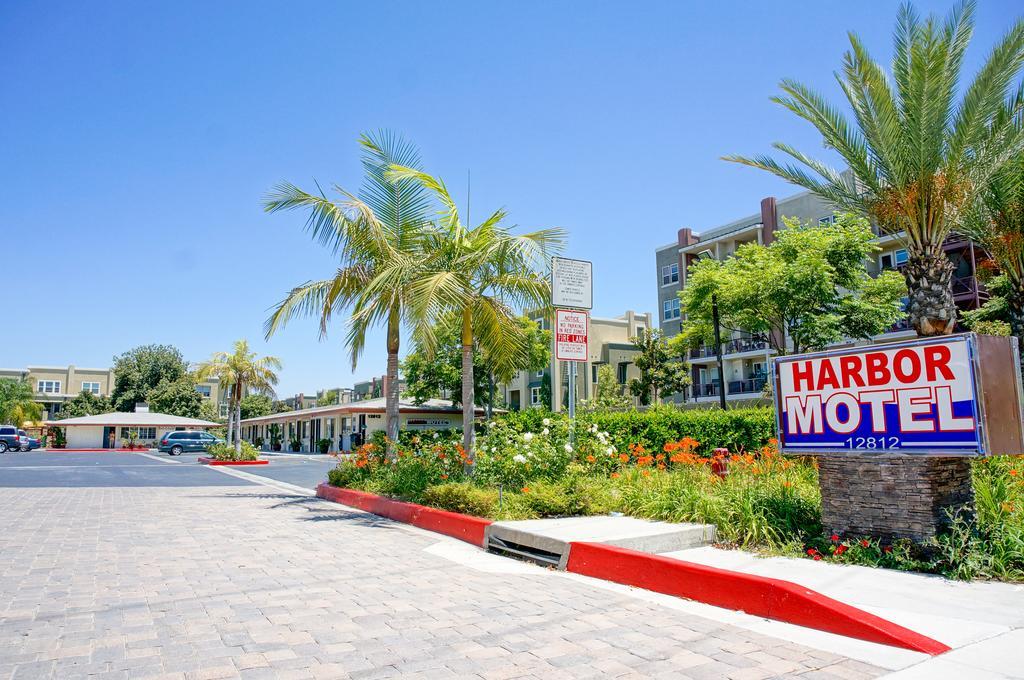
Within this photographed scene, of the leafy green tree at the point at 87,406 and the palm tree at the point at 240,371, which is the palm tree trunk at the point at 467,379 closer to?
the palm tree at the point at 240,371

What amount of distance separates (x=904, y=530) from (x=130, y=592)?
310 inches

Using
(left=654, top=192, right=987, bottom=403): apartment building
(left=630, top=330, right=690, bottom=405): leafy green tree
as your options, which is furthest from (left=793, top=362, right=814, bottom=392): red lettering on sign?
(left=630, top=330, right=690, bottom=405): leafy green tree

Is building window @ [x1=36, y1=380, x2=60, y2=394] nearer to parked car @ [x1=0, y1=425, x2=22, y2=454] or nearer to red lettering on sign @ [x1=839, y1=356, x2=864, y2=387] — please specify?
parked car @ [x1=0, y1=425, x2=22, y2=454]

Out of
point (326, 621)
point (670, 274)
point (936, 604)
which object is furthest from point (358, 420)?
point (936, 604)

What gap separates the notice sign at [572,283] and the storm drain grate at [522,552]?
5.05 meters

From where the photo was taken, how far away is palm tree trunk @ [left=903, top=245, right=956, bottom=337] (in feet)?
35.9

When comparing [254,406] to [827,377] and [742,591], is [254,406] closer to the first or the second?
[827,377]

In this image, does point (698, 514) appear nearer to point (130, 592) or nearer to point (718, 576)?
point (718, 576)

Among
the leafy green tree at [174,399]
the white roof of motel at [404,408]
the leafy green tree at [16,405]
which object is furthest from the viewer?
the leafy green tree at [174,399]

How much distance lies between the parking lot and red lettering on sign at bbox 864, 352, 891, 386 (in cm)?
339

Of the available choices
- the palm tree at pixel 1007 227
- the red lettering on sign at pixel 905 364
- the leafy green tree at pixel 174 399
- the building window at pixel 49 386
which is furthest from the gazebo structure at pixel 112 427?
the red lettering on sign at pixel 905 364

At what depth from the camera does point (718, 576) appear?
6.27 m

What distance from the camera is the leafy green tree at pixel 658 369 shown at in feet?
154

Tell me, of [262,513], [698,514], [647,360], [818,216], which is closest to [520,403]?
[647,360]
